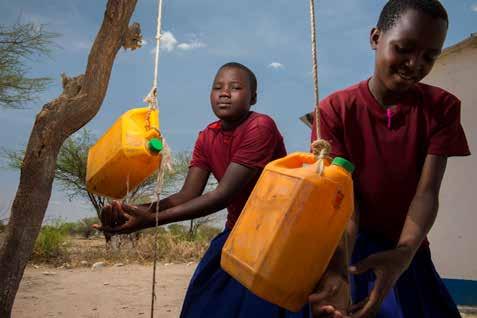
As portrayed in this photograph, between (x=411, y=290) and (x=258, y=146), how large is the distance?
824mm

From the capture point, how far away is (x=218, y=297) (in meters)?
2.07

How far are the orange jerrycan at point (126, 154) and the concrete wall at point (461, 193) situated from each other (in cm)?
450

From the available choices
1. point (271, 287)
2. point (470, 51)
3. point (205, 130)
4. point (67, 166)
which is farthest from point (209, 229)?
point (271, 287)

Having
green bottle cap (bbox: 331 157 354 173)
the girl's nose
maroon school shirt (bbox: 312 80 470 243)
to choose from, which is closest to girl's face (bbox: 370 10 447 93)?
maroon school shirt (bbox: 312 80 470 243)

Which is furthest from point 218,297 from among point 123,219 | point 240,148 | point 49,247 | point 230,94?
point 49,247

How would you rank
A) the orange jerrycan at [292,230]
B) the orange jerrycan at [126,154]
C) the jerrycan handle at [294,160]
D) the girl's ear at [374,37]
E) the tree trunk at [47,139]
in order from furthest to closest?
the tree trunk at [47,139] < the orange jerrycan at [126,154] < the girl's ear at [374,37] < the jerrycan handle at [294,160] < the orange jerrycan at [292,230]

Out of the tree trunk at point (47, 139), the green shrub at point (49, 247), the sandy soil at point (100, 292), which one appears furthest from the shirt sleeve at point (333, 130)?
the green shrub at point (49, 247)

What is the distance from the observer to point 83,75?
14.2 feet

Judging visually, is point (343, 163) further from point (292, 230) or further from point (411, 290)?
point (411, 290)

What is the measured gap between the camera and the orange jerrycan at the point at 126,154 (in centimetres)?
190

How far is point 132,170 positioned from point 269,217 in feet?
3.01

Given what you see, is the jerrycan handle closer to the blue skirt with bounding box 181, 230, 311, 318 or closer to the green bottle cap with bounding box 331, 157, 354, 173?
the green bottle cap with bounding box 331, 157, 354, 173

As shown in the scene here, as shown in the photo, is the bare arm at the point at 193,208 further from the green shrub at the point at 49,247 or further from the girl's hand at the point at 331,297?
the green shrub at the point at 49,247

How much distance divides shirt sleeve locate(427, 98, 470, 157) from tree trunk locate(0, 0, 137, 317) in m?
3.16
